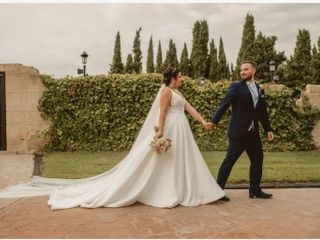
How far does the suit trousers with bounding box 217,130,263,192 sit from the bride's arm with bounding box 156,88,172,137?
111 centimetres

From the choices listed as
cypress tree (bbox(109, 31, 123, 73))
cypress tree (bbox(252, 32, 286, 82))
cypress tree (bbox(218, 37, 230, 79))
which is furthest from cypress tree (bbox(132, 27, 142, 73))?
cypress tree (bbox(252, 32, 286, 82))

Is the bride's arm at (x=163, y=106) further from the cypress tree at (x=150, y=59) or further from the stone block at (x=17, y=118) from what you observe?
the cypress tree at (x=150, y=59)

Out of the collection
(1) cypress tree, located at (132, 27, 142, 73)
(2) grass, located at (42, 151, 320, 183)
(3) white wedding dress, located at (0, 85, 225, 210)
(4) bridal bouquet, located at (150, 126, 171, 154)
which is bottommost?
(2) grass, located at (42, 151, 320, 183)

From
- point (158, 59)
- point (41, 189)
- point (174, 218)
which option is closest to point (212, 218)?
point (174, 218)

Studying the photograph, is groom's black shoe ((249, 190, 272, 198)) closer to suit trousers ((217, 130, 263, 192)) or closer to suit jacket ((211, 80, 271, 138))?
suit trousers ((217, 130, 263, 192))

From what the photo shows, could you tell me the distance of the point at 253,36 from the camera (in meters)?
48.3

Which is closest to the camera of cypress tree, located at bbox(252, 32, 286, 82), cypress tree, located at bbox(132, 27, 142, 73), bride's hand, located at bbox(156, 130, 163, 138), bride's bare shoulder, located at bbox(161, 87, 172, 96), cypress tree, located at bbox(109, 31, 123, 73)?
bride's hand, located at bbox(156, 130, 163, 138)

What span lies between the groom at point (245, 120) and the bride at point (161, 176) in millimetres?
465

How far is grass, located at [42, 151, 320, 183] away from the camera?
8.80 meters

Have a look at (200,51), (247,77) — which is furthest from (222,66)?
(247,77)

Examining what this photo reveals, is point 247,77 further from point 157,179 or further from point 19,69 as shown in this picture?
point 19,69

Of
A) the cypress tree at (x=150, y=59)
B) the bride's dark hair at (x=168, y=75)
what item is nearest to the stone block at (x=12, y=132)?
the bride's dark hair at (x=168, y=75)

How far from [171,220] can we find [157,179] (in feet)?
3.55

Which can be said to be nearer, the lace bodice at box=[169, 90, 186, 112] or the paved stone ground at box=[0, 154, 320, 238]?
the paved stone ground at box=[0, 154, 320, 238]
